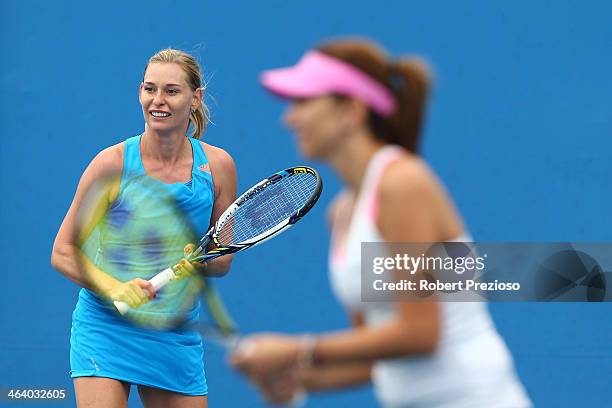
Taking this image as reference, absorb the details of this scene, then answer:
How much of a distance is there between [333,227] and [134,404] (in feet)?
10.4

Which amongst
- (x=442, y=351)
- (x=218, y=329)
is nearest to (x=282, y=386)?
(x=442, y=351)

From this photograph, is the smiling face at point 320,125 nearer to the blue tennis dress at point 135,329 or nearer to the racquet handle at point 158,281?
the racquet handle at point 158,281

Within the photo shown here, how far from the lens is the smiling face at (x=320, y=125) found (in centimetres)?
219

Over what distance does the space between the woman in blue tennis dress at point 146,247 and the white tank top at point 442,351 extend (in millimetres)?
1434

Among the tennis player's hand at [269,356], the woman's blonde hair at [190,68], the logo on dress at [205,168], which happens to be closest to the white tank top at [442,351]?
the tennis player's hand at [269,356]

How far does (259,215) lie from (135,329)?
0.51 meters

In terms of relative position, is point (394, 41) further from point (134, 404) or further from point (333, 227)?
point (333, 227)

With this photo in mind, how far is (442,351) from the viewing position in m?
2.12

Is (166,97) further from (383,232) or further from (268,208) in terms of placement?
(383,232)

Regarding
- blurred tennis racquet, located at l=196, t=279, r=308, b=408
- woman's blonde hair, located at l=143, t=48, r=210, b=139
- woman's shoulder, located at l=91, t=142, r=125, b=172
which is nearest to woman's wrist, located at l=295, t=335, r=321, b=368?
blurred tennis racquet, located at l=196, t=279, r=308, b=408

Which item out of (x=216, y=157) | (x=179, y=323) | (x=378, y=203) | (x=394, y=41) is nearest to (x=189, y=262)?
(x=179, y=323)

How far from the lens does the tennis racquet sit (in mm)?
3658

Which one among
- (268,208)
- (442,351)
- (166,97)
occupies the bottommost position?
(442,351)

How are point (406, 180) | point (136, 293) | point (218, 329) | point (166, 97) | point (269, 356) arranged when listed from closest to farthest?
point (406, 180)
point (269, 356)
point (218, 329)
point (136, 293)
point (166, 97)
